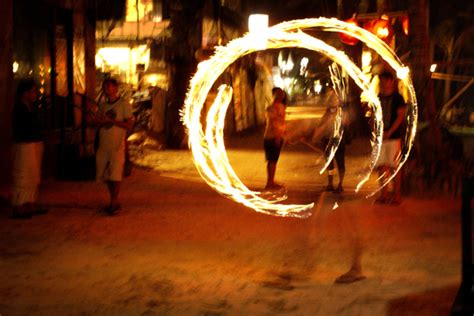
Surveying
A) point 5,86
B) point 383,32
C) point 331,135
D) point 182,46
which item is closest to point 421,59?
point 383,32

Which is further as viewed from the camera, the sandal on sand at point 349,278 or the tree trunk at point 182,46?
the tree trunk at point 182,46

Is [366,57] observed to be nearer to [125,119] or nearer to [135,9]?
[135,9]

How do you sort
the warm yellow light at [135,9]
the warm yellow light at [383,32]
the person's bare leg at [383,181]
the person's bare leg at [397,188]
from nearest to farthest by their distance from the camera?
the person's bare leg at [383,181] < the person's bare leg at [397,188] < the warm yellow light at [383,32] < the warm yellow light at [135,9]

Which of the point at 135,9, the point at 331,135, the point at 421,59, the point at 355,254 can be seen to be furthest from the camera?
the point at 135,9

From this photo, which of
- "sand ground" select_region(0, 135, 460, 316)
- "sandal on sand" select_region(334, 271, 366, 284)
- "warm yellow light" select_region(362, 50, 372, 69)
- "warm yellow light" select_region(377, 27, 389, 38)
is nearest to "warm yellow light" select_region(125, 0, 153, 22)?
"warm yellow light" select_region(362, 50, 372, 69)

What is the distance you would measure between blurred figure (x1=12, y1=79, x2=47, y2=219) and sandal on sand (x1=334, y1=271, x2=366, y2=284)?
4.55 meters

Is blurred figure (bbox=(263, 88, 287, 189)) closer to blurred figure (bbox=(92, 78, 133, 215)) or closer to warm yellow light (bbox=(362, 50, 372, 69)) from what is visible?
blurred figure (bbox=(92, 78, 133, 215))

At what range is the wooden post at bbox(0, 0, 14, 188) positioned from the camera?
462 inches

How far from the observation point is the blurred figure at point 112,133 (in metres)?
9.70

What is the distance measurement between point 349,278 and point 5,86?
7227 millimetres

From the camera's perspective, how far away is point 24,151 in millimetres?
9492

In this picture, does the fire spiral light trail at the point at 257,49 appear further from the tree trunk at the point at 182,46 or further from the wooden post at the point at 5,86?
the tree trunk at the point at 182,46

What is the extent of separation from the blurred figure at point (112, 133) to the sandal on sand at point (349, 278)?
400 centimetres

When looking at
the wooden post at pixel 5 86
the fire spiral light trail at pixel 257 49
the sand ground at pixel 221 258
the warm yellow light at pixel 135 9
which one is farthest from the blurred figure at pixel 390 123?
the warm yellow light at pixel 135 9
